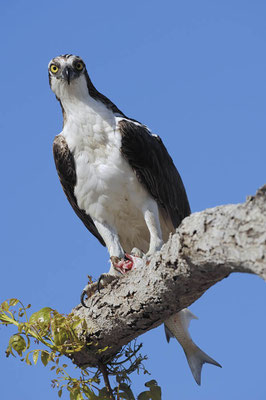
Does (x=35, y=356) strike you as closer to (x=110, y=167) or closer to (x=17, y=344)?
(x=17, y=344)

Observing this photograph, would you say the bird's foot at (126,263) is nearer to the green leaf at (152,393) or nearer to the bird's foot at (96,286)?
the bird's foot at (96,286)

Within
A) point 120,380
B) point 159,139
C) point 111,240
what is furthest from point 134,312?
point 159,139

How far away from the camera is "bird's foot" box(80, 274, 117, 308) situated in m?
6.15

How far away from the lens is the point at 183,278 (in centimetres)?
469

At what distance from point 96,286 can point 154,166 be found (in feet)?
4.81

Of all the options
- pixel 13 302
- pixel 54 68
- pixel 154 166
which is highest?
pixel 54 68

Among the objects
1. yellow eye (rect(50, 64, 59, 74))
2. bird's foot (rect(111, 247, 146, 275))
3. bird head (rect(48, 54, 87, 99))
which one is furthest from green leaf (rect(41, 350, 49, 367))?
yellow eye (rect(50, 64, 59, 74))

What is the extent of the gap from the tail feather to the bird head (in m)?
2.90

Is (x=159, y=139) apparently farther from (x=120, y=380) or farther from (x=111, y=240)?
(x=120, y=380)

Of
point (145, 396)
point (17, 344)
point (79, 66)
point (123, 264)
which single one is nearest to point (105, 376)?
point (145, 396)

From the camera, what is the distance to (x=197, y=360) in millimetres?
6191

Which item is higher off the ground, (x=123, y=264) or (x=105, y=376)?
(x=123, y=264)

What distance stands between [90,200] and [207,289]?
2.35m

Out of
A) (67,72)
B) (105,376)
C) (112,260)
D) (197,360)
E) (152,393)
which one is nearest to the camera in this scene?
(152,393)
